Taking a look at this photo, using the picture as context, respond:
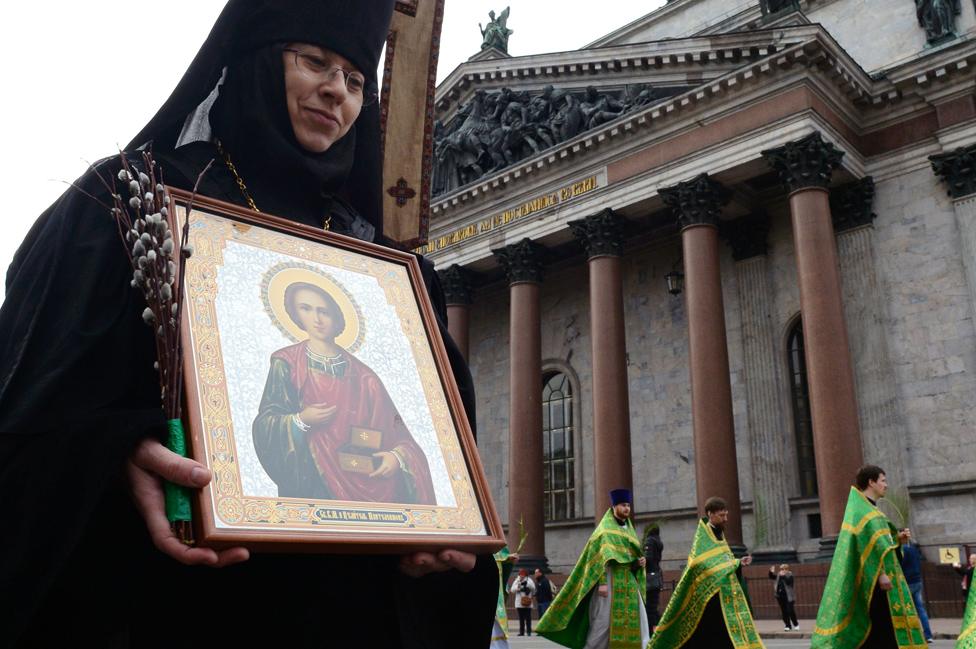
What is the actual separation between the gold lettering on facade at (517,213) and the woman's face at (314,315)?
19.6 metres

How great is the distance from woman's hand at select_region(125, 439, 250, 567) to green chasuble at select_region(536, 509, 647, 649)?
8.53 m

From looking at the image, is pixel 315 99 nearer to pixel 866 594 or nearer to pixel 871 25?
pixel 866 594

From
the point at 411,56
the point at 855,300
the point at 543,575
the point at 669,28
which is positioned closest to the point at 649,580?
the point at 543,575

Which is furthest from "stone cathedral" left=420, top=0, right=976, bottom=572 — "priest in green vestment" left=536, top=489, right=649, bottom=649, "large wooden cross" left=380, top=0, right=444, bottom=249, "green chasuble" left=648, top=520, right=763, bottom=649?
"large wooden cross" left=380, top=0, right=444, bottom=249

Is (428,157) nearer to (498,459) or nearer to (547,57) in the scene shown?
(547,57)

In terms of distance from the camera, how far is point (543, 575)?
1984 cm

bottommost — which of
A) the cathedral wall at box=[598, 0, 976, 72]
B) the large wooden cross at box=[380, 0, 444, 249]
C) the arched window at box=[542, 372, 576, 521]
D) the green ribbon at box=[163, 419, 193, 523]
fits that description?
the green ribbon at box=[163, 419, 193, 523]

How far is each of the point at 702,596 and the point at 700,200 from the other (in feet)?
40.4

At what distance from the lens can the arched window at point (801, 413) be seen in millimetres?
19406

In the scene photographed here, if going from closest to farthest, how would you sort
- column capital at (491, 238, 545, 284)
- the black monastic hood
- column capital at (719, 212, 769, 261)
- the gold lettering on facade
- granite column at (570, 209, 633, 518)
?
the black monastic hood, granite column at (570, 209, 633, 518), column capital at (719, 212, 769, 261), the gold lettering on facade, column capital at (491, 238, 545, 284)

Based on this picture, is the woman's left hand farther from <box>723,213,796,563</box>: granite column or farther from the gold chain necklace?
<box>723,213,796,563</box>: granite column

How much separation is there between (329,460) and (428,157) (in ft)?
5.22

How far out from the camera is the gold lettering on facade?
2173cm

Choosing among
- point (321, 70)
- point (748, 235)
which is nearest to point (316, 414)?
point (321, 70)
